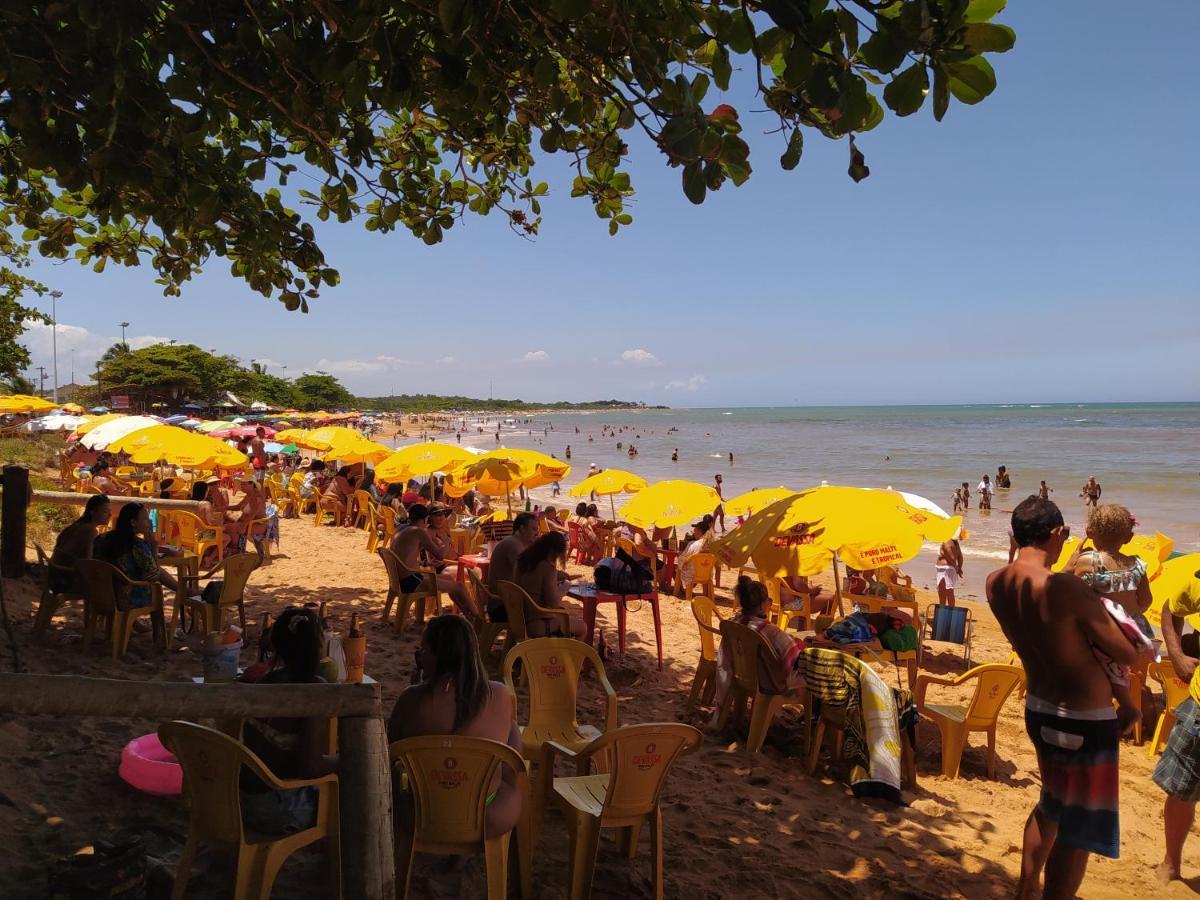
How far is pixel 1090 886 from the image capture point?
3.16 meters

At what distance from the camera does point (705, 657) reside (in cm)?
507

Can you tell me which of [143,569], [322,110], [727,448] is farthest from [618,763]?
[727,448]

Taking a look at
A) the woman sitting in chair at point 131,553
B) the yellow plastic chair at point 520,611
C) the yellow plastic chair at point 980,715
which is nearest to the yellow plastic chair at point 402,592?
the yellow plastic chair at point 520,611

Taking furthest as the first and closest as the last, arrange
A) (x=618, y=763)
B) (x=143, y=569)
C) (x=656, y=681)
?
(x=656, y=681) → (x=143, y=569) → (x=618, y=763)

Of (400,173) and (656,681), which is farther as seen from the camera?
(656,681)

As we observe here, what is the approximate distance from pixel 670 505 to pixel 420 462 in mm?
3891

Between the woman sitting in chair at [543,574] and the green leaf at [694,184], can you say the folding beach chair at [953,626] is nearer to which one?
the woman sitting in chair at [543,574]

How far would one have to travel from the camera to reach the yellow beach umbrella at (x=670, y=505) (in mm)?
8242

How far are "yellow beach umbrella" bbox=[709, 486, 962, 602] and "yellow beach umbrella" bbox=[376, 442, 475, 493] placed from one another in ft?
18.5

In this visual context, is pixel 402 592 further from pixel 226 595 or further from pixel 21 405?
pixel 21 405

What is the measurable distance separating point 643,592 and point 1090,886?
335cm

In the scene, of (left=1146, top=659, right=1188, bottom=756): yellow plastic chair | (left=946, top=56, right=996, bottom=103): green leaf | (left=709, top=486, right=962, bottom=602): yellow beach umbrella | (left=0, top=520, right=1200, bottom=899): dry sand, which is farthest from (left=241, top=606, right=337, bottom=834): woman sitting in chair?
(left=1146, top=659, right=1188, bottom=756): yellow plastic chair

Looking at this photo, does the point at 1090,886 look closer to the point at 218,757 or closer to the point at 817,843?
the point at 817,843

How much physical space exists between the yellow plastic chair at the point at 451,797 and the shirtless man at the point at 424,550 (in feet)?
12.5
